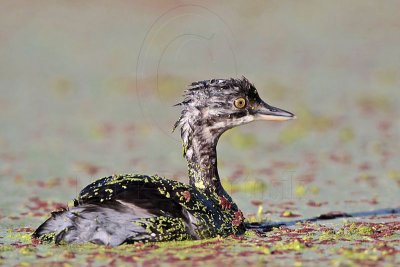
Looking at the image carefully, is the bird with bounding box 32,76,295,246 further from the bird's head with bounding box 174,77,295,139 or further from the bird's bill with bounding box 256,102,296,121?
the bird's bill with bounding box 256,102,296,121

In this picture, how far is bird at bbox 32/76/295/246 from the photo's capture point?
29.8 ft

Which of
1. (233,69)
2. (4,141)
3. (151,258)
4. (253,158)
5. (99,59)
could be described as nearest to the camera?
(151,258)

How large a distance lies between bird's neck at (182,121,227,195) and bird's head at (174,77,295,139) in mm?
46

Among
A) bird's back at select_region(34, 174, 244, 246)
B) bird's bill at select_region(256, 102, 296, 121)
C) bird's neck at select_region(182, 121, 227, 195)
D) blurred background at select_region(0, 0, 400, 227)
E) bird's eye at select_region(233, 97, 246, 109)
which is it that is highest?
blurred background at select_region(0, 0, 400, 227)

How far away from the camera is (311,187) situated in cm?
1310

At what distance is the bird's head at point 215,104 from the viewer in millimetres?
10508

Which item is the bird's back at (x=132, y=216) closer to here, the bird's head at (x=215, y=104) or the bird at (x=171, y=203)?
the bird at (x=171, y=203)

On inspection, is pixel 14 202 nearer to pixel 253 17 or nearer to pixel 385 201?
pixel 385 201

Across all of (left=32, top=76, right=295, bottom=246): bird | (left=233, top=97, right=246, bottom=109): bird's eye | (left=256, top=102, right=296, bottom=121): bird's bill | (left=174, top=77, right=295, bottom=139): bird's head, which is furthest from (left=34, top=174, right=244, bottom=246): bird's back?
(left=256, top=102, right=296, bottom=121): bird's bill

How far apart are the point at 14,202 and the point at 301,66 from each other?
11.4 m

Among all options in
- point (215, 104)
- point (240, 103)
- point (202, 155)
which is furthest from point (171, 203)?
point (240, 103)

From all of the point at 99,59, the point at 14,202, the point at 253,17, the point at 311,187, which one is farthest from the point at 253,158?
the point at 253,17

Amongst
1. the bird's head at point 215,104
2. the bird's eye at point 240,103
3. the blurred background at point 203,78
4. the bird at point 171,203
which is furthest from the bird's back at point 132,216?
the blurred background at point 203,78

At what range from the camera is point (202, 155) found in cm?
1062
